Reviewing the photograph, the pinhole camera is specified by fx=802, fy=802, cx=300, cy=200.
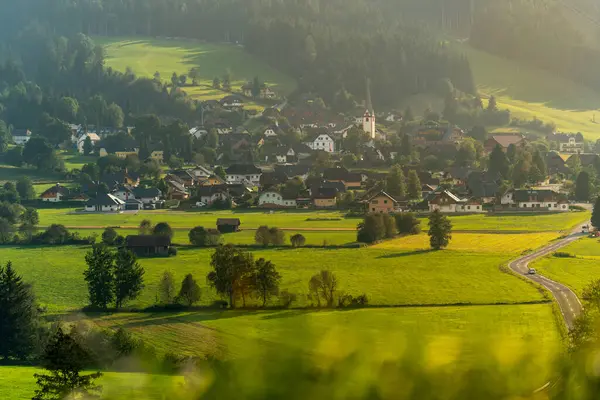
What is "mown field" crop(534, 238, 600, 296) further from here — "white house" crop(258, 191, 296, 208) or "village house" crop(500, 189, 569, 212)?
"white house" crop(258, 191, 296, 208)

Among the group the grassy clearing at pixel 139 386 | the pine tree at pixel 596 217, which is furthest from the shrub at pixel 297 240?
the grassy clearing at pixel 139 386

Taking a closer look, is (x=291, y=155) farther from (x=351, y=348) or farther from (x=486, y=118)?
(x=351, y=348)

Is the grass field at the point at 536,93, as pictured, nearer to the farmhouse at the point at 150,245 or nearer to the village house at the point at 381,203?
the village house at the point at 381,203

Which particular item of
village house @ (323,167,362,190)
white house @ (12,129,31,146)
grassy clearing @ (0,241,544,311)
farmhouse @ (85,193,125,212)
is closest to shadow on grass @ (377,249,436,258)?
grassy clearing @ (0,241,544,311)

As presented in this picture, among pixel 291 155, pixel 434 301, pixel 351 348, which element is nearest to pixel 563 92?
pixel 291 155

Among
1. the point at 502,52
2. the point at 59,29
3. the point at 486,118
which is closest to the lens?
the point at 486,118

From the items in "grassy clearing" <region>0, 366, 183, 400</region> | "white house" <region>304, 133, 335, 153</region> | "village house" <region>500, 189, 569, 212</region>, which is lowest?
"village house" <region>500, 189, 569, 212</region>

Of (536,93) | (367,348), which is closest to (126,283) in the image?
(367,348)

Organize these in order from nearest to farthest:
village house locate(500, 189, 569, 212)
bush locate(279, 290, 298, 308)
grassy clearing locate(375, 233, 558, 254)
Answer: bush locate(279, 290, 298, 308) → grassy clearing locate(375, 233, 558, 254) → village house locate(500, 189, 569, 212)
